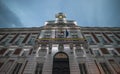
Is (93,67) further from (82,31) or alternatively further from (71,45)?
(82,31)

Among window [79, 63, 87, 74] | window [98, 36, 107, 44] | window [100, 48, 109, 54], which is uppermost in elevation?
window [98, 36, 107, 44]

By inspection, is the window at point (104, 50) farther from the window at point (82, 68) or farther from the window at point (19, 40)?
the window at point (19, 40)

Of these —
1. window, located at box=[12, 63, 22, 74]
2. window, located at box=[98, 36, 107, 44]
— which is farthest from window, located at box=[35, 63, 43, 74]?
window, located at box=[98, 36, 107, 44]

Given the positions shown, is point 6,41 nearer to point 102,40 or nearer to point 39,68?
point 39,68

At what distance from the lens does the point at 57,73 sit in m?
19.1

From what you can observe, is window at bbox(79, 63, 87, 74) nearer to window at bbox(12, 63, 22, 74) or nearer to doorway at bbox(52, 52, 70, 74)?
doorway at bbox(52, 52, 70, 74)

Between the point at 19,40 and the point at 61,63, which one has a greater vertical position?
the point at 19,40

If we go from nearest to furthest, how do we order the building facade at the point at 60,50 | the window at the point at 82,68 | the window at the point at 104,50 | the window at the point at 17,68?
the window at the point at 82,68 < the window at the point at 17,68 < the building facade at the point at 60,50 < the window at the point at 104,50

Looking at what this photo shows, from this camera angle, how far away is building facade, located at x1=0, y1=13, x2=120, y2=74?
20078 millimetres

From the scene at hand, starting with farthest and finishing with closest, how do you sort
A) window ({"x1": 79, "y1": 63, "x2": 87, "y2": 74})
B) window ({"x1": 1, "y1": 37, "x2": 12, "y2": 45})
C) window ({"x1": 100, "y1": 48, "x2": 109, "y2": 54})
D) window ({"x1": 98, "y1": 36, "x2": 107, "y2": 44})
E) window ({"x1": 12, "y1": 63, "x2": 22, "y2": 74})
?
window ({"x1": 98, "y1": 36, "x2": 107, "y2": 44}) < window ({"x1": 1, "y1": 37, "x2": 12, "y2": 45}) < window ({"x1": 100, "y1": 48, "x2": 109, "y2": 54}) < window ({"x1": 12, "y1": 63, "x2": 22, "y2": 74}) < window ({"x1": 79, "y1": 63, "x2": 87, "y2": 74})

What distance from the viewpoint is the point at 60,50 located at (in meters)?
23.1

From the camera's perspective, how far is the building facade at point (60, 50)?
20.1 meters

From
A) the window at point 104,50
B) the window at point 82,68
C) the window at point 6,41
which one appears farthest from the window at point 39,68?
the window at point 104,50

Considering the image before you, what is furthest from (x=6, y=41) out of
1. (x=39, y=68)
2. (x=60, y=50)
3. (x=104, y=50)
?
(x=104, y=50)
